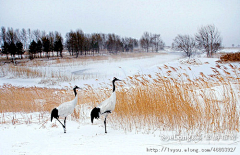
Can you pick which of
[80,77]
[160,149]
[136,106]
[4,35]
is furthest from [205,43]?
[4,35]

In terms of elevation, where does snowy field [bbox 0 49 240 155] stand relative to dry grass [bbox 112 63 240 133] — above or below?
below

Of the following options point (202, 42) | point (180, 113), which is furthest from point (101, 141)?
point (202, 42)

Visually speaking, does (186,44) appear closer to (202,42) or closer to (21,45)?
(202,42)

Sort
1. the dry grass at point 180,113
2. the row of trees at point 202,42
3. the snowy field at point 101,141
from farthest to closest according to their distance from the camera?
the row of trees at point 202,42, the dry grass at point 180,113, the snowy field at point 101,141

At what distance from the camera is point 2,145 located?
133 inches

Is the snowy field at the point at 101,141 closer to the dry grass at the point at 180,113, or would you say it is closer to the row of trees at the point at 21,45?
the dry grass at the point at 180,113

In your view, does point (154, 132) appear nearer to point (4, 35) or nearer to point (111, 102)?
point (111, 102)

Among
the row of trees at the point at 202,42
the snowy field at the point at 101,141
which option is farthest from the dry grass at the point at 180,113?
the row of trees at the point at 202,42

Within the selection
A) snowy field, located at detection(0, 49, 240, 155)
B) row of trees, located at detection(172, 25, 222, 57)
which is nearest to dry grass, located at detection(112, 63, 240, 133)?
snowy field, located at detection(0, 49, 240, 155)

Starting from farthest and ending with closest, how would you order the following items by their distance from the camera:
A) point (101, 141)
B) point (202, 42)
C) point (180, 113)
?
point (202, 42) → point (180, 113) → point (101, 141)

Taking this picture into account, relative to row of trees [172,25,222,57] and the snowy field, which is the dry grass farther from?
row of trees [172,25,222,57]

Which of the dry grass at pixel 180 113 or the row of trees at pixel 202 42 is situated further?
the row of trees at pixel 202 42

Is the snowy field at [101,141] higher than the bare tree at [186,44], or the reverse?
the bare tree at [186,44]

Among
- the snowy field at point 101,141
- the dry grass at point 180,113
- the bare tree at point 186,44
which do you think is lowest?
the snowy field at point 101,141
